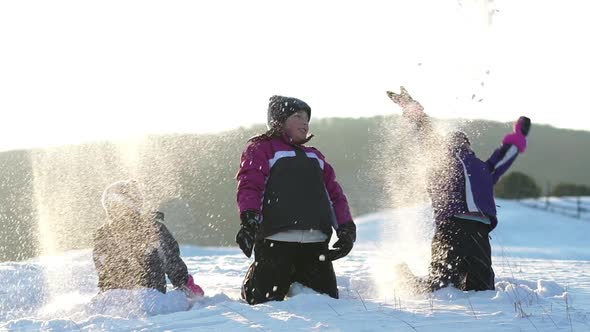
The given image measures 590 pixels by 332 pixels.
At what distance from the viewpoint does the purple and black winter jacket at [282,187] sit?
511 centimetres

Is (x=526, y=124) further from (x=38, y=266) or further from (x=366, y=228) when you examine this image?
(x=366, y=228)

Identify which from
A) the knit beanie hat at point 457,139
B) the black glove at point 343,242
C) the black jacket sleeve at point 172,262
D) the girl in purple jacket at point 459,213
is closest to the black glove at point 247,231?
the black glove at point 343,242

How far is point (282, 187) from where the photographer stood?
5.18 metres

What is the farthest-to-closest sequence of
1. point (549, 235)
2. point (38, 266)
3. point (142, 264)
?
point (549, 235) < point (38, 266) < point (142, 264)

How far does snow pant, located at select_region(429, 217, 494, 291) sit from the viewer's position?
5895mm

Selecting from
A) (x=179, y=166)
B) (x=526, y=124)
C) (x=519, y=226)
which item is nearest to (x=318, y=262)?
(x=526, y=124)

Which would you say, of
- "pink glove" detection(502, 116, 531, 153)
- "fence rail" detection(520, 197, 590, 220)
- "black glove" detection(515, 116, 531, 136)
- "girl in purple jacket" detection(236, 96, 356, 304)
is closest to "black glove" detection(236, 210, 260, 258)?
"girl in purple jacket" detection(236, 96, 356, 304)

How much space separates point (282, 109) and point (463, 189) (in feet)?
5.49

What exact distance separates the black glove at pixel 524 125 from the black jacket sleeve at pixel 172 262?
10.4 ft

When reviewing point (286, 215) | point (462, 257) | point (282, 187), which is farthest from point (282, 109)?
point (462, 257)

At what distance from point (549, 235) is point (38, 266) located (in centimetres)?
2087

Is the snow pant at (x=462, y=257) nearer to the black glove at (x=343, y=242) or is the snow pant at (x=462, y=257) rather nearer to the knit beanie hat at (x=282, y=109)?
the black glove at (x=343, y=242)

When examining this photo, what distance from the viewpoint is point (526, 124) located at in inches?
262

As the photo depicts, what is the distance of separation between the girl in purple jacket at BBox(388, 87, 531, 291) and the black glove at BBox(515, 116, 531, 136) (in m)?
0.62
